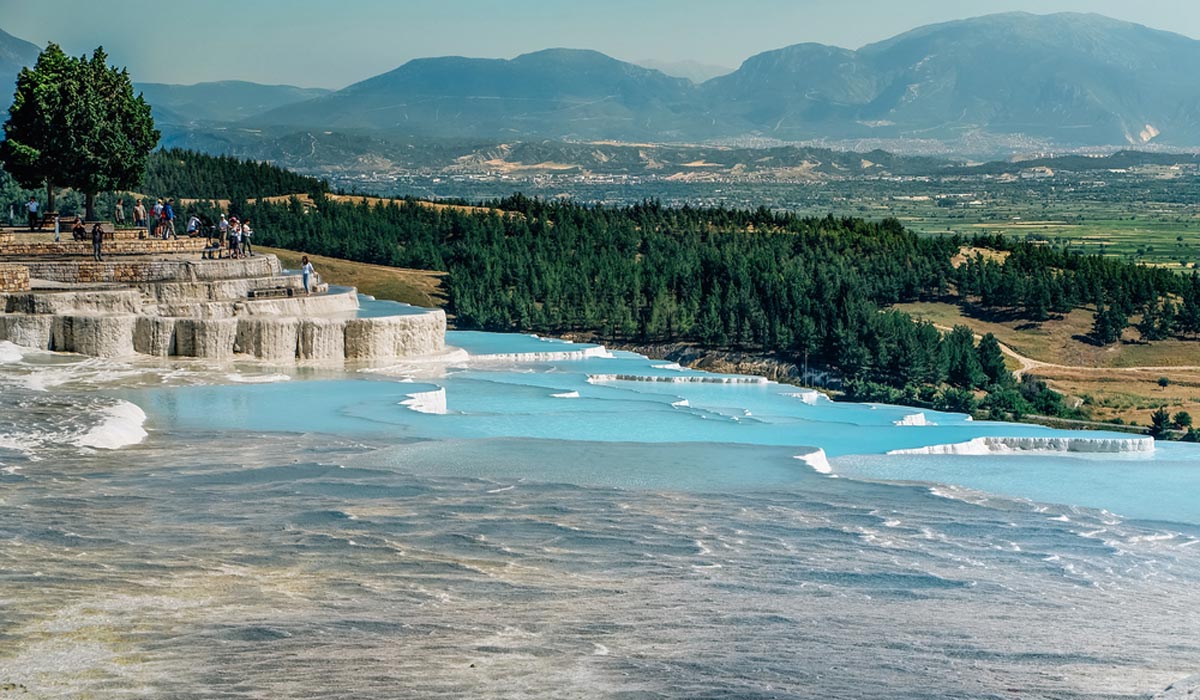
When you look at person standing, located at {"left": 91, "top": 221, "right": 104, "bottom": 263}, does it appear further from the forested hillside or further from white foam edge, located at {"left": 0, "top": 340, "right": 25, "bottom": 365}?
the forested hillside

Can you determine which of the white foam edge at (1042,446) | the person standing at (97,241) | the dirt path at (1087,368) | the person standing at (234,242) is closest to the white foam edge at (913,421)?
the white foam edge at (1042,446)

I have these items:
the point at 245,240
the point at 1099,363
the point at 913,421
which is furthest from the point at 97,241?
the point at 1099,363

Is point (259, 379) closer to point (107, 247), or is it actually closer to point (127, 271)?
point (127, 271)

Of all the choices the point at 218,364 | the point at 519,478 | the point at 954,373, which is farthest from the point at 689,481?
the point at 954,373

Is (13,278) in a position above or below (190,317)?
above

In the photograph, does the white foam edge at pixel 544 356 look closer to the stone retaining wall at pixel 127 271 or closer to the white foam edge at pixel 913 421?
the stone retaining wall at pixel 127 271

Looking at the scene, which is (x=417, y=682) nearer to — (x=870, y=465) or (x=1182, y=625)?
(x=1182, y=625)

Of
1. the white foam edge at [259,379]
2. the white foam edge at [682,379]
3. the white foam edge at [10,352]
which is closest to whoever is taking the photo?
the white foam edge at [10,352]
